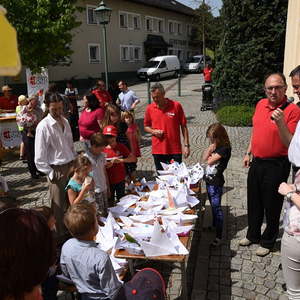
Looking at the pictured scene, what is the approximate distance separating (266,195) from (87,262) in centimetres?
222

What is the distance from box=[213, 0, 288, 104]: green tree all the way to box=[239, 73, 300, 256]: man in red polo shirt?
28.6ft

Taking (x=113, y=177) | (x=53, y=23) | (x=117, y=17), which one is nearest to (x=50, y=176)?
(x=113, y=177)

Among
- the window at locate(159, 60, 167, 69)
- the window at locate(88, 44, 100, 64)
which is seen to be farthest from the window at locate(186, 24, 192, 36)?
the window at locate(88, 44, 100, 64)

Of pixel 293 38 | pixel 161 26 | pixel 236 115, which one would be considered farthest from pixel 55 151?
pixel 161 26

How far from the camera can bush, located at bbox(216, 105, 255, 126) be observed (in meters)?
11.3

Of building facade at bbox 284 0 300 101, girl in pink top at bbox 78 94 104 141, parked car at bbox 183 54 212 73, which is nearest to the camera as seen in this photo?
girl in pink top at bbox 78 94 104 141

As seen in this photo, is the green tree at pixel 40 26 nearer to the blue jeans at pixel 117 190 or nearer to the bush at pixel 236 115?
the blue jeans at pixel 117 190

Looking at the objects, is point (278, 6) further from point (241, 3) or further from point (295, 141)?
point (295, 141)

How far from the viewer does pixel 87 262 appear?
236 cm

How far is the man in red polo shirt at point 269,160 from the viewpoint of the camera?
3.37m

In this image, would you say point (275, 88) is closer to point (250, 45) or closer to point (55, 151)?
point (55, 151)

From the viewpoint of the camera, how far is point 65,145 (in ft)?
12.9

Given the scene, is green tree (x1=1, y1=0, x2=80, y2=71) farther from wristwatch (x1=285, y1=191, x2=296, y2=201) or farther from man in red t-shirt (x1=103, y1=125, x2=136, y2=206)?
wristwatch (x1=285, y1=191, x2=296, y2=201)

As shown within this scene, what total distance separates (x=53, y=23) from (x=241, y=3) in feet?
20.9
